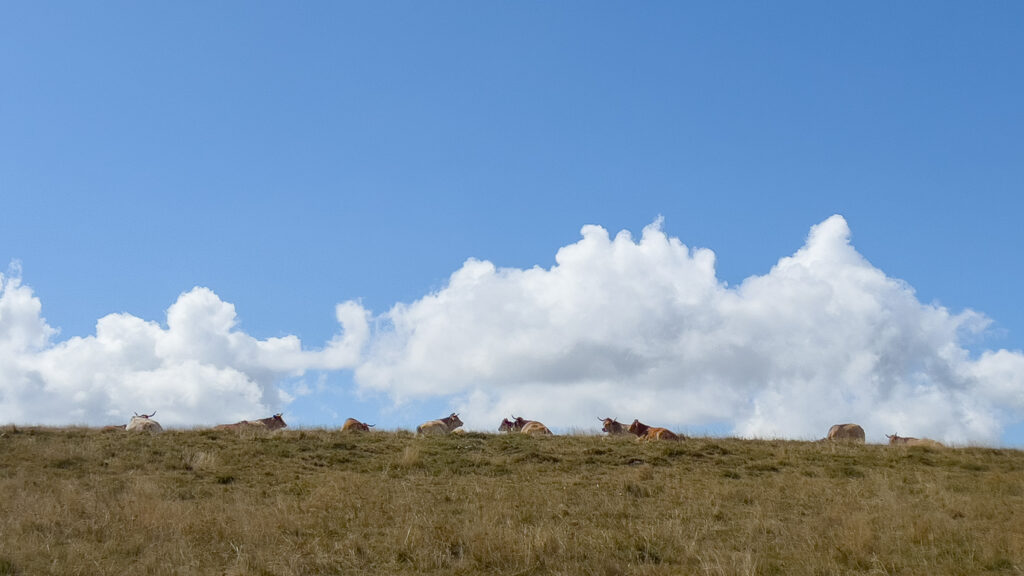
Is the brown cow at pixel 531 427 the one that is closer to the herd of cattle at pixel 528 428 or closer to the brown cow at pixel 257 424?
the herd of cattle at pixel 528 428

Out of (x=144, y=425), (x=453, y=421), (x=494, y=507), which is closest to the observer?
(x=494, y=507)

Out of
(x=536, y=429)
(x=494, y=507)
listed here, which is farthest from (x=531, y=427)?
(x=494, y=507)

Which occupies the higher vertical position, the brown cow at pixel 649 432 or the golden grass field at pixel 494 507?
the brown cow at pixel 649 432

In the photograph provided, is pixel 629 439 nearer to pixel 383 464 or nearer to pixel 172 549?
pixel 383 464

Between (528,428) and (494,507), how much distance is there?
49.5 ft

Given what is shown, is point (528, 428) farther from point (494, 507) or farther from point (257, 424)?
point (494, 507)

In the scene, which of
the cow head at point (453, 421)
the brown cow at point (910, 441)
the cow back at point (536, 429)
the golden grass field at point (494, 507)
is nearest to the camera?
the golden grass field at point (494, 507)

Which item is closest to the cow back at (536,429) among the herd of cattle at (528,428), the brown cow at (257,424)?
the herd of cattle at (528,428)

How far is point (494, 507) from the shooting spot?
44.0 ft

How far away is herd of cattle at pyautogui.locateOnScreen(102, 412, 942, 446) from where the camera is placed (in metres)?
25.9

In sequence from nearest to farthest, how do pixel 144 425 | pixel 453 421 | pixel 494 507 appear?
pixel 494 507, pixel 144 425, pixel 453 421

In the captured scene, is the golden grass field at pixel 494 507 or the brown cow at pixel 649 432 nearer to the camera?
the golden grass field at pixel 494 507

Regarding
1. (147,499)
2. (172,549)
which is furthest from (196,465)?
(172,549)

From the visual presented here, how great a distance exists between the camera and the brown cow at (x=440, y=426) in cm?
3010
